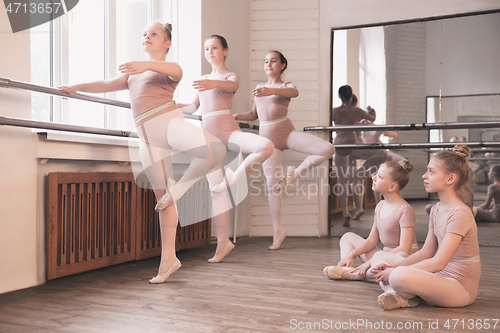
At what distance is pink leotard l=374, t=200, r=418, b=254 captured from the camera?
7.27ft

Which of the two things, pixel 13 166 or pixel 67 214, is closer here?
pixel 13 166

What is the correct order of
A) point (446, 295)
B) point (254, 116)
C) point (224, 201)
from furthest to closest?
point (254, 116) → point (224, 201) → point (446, 295)

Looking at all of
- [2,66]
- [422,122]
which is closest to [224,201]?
[2,66]

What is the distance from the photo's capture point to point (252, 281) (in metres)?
2.40

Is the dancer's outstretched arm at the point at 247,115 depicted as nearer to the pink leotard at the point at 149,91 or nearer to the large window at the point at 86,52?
the large window at the point at 86,52

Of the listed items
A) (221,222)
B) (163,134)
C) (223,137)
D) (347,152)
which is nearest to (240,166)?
(223,137)

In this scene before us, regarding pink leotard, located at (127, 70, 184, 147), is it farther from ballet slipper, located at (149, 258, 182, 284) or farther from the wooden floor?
the wooden floor

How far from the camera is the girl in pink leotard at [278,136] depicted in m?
3.43

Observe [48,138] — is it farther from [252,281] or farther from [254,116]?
[254,116]

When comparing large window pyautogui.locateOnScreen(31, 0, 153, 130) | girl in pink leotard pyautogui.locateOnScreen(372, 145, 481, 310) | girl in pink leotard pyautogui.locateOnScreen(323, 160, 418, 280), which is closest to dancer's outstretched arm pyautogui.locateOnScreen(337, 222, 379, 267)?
girl in pink leotard pyautogui.locateOnScreen(323, 160, 418, 280)

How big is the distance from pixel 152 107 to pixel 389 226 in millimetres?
1328

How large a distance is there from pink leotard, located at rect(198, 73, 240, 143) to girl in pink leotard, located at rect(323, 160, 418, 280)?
3.56 ft

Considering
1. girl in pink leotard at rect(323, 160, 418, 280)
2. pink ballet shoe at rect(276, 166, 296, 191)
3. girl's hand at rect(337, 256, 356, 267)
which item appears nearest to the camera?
girl in pink leotard at rect(323, 160, 418, 280)

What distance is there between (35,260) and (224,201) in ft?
3.75
